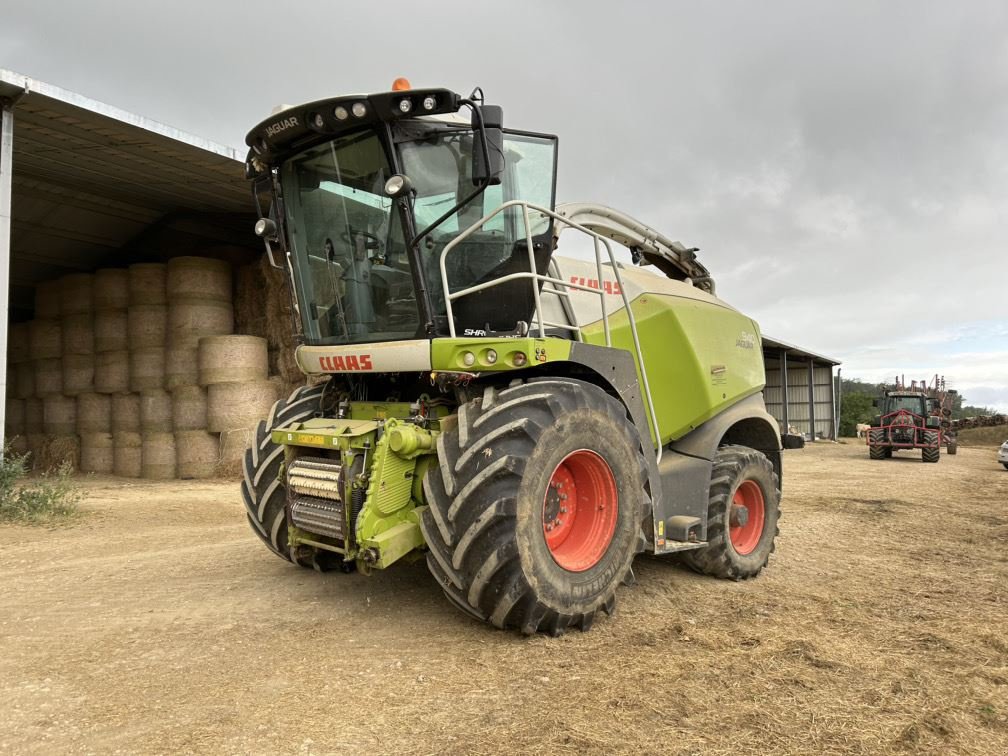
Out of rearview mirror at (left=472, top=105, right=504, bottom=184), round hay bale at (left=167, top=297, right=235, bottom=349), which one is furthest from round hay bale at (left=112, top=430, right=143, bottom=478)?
rearview mirror at (left=472, top=105, right=504, bottom=184)

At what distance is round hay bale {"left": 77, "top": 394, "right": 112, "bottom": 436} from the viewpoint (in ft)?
43.2

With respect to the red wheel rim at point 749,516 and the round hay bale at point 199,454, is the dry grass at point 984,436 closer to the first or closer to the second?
the red wheel rim at point 749,516

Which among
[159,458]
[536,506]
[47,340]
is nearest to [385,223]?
[536,506]

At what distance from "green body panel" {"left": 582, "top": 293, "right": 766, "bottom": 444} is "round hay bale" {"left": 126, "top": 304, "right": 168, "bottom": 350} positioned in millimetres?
10147

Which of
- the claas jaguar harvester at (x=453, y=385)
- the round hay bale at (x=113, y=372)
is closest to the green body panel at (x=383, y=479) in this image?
the claas jaguar harvester at (x=453, y=385)

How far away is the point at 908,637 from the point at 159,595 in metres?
4.44

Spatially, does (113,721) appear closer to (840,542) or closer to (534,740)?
(534,740)

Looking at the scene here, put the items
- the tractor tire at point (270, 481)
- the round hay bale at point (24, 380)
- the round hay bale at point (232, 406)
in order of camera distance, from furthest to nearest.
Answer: the round hay bale at point (24, 380) < the round hay bale at point (232, 406) < the tractor tire at point (270, 481)

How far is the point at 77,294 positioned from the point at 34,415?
8.74 feet

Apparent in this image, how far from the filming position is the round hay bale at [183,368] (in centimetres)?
1230

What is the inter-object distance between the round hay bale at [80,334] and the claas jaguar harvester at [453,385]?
34.4 feet

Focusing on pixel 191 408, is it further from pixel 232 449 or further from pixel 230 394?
pixel 232 449

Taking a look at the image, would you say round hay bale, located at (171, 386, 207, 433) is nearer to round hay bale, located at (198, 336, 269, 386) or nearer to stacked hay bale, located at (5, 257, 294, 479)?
stacked hay bale, located at (5, 257, 294, 479)

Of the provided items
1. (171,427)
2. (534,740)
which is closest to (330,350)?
(534,740)
